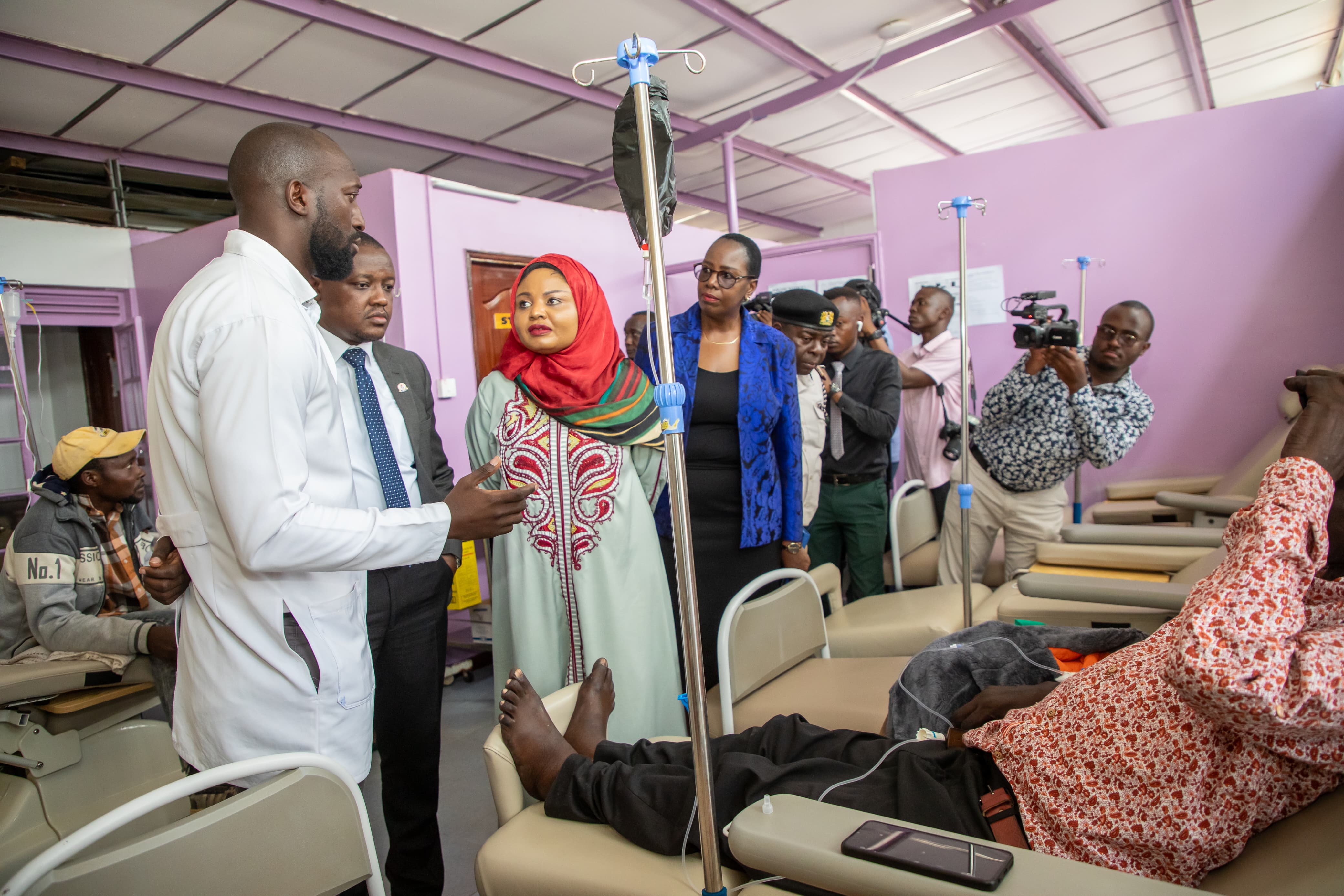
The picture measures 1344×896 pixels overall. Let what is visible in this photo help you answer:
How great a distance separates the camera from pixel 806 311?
2.64m

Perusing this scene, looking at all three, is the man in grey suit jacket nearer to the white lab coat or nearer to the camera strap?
the white lab coat

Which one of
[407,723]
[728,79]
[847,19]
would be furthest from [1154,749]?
[728,79]

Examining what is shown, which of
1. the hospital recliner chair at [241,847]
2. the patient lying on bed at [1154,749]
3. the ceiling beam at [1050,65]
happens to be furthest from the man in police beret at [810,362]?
the ceiling beam at [1050,65]

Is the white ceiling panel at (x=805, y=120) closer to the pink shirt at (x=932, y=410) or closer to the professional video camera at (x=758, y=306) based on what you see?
the pink shirt at (x=932, y=410)

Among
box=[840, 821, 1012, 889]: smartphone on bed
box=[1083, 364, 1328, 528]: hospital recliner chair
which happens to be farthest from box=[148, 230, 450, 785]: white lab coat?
box=[1083, 364, 1328, 528]: hospital recliner chair

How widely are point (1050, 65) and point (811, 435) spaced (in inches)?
180

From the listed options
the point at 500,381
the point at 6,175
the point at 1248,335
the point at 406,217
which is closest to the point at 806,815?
the point at 500,381

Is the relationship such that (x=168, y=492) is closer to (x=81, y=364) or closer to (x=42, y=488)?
(x=42, y=488)

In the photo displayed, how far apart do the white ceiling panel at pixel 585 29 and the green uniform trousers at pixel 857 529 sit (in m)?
2.78

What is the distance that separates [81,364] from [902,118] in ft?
21.2

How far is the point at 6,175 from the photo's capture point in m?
4.88

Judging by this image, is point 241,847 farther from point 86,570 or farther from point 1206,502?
point 1206,502

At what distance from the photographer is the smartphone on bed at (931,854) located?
0.87 meters

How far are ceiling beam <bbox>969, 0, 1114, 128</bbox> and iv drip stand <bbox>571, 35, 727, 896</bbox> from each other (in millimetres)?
4428
